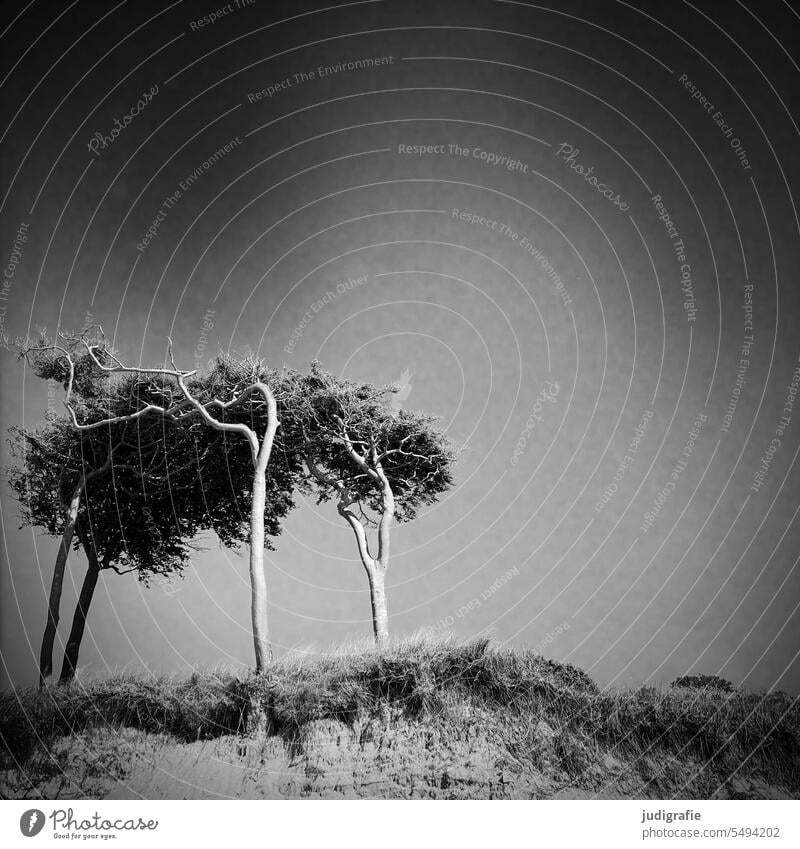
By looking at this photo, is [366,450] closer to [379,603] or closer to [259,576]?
[379,603]

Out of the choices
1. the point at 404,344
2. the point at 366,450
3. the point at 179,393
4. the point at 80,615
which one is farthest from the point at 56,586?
the point at 404,344

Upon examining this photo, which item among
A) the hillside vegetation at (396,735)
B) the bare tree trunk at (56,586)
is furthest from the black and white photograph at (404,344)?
the hillside vegetation at (396,735)

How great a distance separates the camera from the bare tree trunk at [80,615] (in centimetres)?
960

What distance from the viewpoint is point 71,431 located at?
10.9m

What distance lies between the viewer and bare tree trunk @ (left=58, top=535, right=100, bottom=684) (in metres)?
9.60

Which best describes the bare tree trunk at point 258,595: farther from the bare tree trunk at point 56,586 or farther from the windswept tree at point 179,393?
the bare tree trunk at point 56,586

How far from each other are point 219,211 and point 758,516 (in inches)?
325

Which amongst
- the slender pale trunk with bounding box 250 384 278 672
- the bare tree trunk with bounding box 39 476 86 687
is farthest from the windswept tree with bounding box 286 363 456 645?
the bare tree trunk with bounding box 39 476 86 687

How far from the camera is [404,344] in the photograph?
1091 centimetres

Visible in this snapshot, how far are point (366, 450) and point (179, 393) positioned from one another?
274cm

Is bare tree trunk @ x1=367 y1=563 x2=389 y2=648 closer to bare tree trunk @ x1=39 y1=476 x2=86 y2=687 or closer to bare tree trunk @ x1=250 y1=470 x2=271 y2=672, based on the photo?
bare tree trunk @ x1=250 y1=470 x2=271 y2=672

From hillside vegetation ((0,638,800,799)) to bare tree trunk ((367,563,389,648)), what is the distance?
89cm

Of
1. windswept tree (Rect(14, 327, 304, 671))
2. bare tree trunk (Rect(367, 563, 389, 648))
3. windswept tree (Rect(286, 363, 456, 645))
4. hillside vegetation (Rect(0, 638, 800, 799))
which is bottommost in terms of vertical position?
hillside vegetation (Rect(0, 638, 800, 799))

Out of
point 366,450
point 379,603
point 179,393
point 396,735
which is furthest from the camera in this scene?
point 366,450
